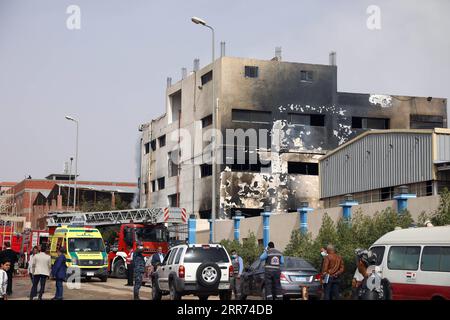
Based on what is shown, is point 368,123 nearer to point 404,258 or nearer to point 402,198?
point 402,198

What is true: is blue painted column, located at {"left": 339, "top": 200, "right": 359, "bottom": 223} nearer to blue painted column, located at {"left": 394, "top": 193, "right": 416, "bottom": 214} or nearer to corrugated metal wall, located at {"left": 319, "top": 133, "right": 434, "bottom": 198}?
blue painted column, located at {"left": 394, "top": 193, "right": 416, "bottom": 214}

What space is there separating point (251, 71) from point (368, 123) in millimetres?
11860

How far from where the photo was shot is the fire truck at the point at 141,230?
38.8 m

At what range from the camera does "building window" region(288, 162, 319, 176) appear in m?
62.4

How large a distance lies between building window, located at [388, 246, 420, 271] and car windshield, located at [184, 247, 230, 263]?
615cm

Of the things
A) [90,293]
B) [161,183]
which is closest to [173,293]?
[90,293]

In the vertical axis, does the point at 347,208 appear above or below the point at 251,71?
below

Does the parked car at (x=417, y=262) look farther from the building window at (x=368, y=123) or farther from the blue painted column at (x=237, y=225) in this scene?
the building window at (x=368, y=123)

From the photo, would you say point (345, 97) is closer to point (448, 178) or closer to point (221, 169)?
point (221, 169)

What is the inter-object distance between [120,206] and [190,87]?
18.0m

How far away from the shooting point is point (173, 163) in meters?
69.6

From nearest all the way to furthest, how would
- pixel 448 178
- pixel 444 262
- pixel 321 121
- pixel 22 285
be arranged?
pixel 444 262
pixel 22 285
pixel 448 178
pixel 321 121

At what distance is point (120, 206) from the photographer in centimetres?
7800
